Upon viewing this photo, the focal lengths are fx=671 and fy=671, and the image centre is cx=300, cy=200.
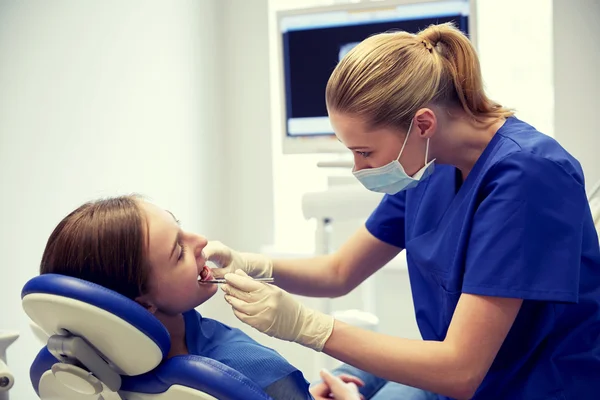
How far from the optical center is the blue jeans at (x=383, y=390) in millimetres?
1502

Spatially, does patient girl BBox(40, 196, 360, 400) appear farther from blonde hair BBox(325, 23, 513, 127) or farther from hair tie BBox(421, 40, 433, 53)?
hair tie BBox(421, 40, 433, 53)

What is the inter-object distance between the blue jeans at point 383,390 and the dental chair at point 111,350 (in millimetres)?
536

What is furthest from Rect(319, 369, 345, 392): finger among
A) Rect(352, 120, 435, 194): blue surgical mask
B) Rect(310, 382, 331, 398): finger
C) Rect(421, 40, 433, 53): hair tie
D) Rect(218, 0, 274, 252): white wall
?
Rect(218, 0, 274, 252): white wall

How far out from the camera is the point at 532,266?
119 centimetres

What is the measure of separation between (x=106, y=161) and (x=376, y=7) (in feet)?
3.50

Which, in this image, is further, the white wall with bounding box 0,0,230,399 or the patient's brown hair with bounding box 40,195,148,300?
the white wall with bounding box 0,0,230,399

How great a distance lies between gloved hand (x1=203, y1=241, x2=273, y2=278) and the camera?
1.54 metres

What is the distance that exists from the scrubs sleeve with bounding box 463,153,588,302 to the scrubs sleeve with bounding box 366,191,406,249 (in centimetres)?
45

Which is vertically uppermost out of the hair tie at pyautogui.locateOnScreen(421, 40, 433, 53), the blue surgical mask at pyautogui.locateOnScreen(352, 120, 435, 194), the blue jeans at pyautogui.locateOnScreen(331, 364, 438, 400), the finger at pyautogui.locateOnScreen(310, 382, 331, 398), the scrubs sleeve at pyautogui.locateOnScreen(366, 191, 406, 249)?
the hair tie at pyautogui.locateOnScreen(421, 40, 433, 53)

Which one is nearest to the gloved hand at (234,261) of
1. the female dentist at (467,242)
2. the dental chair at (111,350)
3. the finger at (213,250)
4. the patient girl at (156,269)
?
the finger at (213,250)

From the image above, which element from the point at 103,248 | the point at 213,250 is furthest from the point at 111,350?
the point at 213,250

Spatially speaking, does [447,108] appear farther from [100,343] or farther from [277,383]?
[100,343]

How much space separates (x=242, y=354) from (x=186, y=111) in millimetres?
1876

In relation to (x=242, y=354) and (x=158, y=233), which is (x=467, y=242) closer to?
(x=242, y=354)
